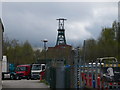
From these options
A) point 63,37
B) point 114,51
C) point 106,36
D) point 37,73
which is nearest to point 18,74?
point 37,73

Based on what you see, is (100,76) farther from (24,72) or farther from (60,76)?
(24,72)

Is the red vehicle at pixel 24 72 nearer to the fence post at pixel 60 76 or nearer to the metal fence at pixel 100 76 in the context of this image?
the fence post at pixel 60 76

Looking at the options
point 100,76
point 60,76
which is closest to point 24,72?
point 60,76

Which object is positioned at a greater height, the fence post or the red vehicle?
the fence post

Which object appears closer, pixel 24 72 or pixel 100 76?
pixel 100 76

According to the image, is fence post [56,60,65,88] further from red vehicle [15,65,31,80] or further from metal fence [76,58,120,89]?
red vehicle [15,65,31,80]

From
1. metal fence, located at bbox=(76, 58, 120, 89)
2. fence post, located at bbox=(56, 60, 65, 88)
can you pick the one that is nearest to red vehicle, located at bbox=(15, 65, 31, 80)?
fence post, located at bbox=(56, 60, 65, 88)

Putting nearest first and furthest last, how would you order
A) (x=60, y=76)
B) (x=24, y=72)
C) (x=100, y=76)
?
(x=100, y=76) → (x=60, y=76) → (x=24, y=72)

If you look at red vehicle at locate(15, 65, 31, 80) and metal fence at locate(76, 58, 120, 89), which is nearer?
metal fence at locate(76, 58, 120, 89)

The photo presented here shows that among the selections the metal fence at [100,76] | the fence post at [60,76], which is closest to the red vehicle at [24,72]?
the fence post at [60,76]

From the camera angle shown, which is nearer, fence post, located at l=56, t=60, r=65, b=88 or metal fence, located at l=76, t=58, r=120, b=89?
metal fence, located at l=76, t=58, r=120, b=89

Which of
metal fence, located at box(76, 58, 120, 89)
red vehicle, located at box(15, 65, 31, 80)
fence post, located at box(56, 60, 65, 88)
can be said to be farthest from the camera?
red vehicle, located at box(15, 65, 31, 80)

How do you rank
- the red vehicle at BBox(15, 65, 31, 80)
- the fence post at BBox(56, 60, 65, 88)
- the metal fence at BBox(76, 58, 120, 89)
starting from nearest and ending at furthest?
1. the metal fence at BBox(76, 58, 120, 89)
2. the fence post at BBox(56, 60, 65, 88)
3. the red vehicle at BBox(15, 65, 31, 80)

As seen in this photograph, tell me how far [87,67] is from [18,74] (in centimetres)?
3595
